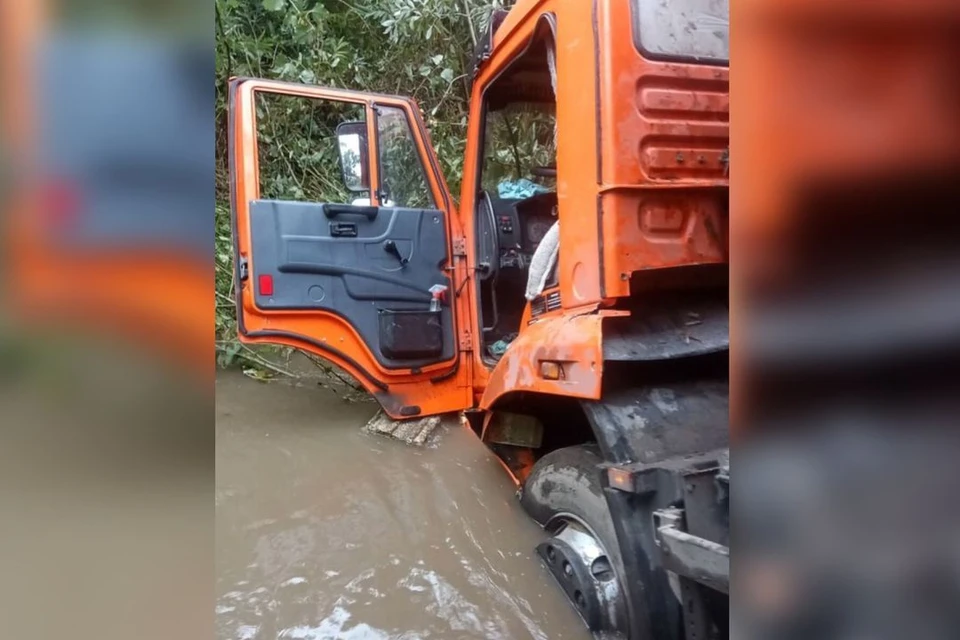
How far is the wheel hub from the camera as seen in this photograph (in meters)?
2.04

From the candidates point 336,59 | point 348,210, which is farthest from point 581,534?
point 336,59

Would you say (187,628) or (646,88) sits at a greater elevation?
(646,88)

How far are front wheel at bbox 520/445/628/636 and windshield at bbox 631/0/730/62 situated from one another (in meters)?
1.36

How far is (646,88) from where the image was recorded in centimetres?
214

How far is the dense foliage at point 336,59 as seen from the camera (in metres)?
6.14

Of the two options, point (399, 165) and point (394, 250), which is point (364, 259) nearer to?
point (394, 250)

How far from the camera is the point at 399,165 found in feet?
12.7

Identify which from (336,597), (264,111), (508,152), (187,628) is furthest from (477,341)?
(264,111)

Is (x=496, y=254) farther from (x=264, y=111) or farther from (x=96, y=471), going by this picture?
(x=264, y=111)

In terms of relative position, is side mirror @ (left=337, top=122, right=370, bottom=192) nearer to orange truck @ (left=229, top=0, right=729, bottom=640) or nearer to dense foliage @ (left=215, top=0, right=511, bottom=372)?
orange truck @ (left=229, top=0, right=729, bottom=640)

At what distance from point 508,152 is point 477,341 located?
1.07 metres

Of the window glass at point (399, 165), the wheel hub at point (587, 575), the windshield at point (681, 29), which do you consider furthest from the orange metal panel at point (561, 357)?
the window glass at point (399, 165)

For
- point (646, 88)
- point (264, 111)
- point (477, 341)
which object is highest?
point (264, 111)

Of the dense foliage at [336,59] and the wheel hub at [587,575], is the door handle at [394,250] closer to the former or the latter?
the wheel hub at [587,575]
